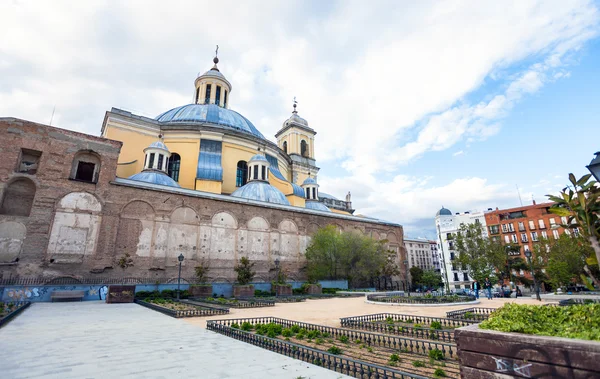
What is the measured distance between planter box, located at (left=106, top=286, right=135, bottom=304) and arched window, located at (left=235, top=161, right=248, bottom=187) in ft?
53.2

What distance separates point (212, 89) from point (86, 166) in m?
19.6

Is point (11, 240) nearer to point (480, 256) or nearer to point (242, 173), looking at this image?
point (242, 173)

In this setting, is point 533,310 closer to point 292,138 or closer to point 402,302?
point 402,302

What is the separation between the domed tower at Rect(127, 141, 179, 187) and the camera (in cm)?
2308

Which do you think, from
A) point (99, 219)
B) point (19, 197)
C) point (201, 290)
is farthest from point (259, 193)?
point (19, 197)

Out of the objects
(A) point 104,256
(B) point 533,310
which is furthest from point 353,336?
(A) point 104,256

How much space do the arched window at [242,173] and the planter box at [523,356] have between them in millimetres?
28320

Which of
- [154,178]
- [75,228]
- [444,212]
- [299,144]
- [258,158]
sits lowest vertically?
[75,228]

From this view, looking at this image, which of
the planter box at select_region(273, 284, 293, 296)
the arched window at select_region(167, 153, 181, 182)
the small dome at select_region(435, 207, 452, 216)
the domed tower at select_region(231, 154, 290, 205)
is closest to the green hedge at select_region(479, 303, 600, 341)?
the planter box at select_region(273, 284, 293, 296)

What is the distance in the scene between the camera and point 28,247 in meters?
15.8

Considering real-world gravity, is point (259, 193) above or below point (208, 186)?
below

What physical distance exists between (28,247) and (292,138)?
104 ft

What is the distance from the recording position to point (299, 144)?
42.7m

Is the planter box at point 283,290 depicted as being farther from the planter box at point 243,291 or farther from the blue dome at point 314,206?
the blue dome at point 314,206
